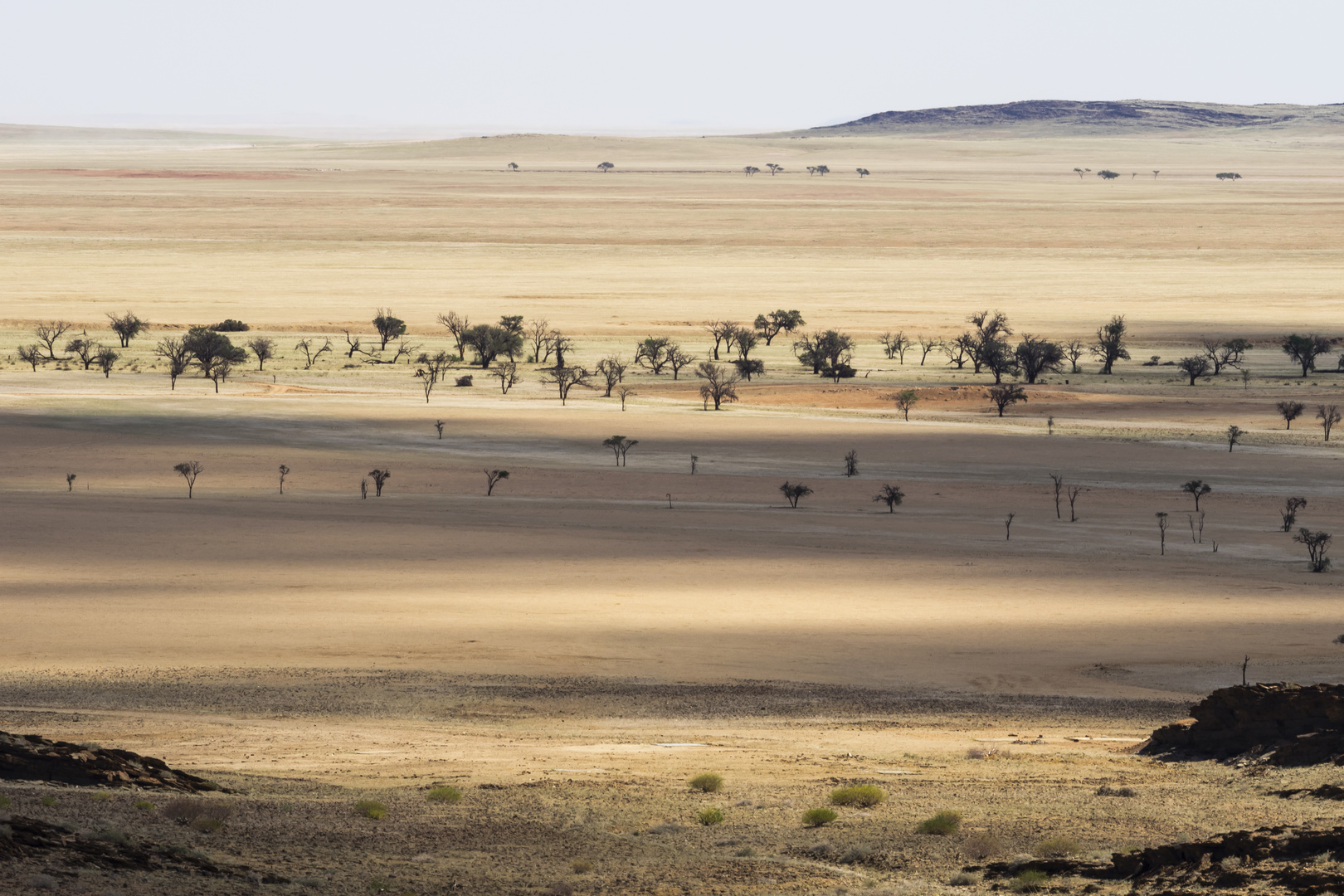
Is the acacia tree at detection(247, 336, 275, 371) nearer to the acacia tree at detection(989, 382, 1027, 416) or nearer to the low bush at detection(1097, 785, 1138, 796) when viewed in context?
the acacia tree at detection(989, 382, 1027, 416)

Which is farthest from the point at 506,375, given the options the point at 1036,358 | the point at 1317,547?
the point at 1317,547

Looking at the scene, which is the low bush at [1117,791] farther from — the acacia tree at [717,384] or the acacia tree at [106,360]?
the acacia tree at [106,360]

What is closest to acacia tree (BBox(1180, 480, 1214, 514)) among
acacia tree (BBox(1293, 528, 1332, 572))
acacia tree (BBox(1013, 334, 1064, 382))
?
acacia tree (BBox(1293, 528, 1332, 572))

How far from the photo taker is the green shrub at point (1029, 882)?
13250 mm

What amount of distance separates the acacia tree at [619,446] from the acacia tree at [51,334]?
3546cm

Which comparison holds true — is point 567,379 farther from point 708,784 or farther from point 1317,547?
point 708,784

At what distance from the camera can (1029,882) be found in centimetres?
1334

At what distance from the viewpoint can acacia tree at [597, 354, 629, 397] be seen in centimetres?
6371

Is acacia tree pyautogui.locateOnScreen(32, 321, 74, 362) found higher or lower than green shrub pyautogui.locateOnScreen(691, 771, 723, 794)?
higher

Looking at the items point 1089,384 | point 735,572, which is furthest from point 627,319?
point 735,572

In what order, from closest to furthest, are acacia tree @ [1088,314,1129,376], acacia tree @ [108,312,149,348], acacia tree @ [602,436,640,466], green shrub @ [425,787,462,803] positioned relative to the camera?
green shrub @ [425,787,462,803] → acacia tree @ [602,436,640,466] → acacia tree @ [1088,314,1129,376] → acacia tree @ [108,312,149,348]

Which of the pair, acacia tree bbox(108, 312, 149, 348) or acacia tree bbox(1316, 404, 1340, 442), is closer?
acacia tree bbox(1316, 404, 1340, 442)

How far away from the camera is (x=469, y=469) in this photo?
152ft

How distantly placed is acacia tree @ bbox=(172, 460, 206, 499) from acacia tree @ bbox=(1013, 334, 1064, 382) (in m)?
39.1
